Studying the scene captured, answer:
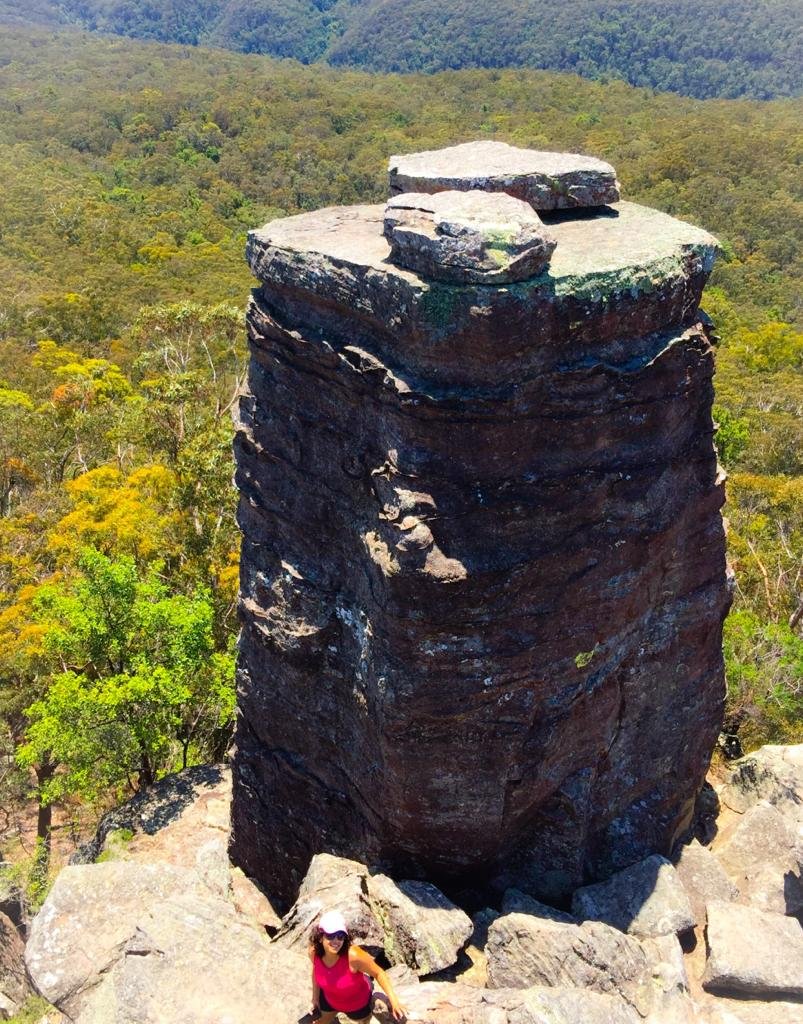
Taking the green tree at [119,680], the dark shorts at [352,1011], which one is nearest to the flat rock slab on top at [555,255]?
the dark shorts at [352,1011]

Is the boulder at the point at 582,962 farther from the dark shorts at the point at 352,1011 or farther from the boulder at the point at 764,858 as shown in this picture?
the boulder at the point at 764,858

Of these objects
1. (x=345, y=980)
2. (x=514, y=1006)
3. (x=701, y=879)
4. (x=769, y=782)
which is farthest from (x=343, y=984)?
(x=769, y=782)

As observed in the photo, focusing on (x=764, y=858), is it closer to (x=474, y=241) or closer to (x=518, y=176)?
(x=474, y=241)

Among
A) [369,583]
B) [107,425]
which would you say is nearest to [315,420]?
[369,583]

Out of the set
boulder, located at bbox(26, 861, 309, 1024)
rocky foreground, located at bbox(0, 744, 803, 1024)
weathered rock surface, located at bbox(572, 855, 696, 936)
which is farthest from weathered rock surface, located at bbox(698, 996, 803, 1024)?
boulder, located at bbox(26, 861, 309, 1024)

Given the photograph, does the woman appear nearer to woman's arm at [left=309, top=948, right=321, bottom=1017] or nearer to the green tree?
woman's arm at [left=309, top=948, right=321, bottom=1017]
